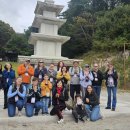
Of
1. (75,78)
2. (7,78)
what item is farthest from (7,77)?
(75,78)

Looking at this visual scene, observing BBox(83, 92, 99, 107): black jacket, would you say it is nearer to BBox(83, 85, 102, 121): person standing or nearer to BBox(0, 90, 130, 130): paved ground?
BBox(83, 85, 102, 121): person standing

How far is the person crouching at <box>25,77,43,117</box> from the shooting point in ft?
27.4

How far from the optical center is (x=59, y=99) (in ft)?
27.7

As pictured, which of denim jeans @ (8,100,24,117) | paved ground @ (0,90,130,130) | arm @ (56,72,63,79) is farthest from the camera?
arm @ (56,72,63,79)

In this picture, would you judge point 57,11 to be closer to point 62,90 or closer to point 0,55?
point 62,90

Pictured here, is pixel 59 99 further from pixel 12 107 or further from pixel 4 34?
pixel 4 34

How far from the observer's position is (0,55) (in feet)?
156

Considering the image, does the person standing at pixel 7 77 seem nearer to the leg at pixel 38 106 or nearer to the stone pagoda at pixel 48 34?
the leg at pixel 38 106

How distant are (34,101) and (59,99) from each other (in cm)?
79

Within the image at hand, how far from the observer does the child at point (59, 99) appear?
832cm

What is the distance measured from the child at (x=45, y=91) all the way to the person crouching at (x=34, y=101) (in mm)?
155

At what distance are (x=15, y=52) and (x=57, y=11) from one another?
3325 centimetres

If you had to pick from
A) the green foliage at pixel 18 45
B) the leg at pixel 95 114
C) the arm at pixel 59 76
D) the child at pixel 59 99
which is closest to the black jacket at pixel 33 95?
the child at pixel 59 99

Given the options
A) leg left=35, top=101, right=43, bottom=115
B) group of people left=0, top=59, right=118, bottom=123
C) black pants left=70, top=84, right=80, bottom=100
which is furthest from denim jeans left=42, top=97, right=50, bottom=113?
black pants left=70, top=84, right=80, bottom=100
